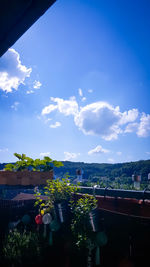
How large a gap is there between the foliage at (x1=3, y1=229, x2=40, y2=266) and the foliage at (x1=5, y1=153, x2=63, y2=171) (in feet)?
3.09

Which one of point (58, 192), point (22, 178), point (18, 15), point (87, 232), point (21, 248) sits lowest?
point (21, 248)

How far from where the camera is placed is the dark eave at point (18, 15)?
0.77 meters

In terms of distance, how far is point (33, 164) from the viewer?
86.4 inches

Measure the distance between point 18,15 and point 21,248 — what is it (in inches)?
100

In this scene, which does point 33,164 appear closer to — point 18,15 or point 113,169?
point 18,15

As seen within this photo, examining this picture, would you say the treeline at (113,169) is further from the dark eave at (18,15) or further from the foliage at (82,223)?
the dark eave at (18,15)

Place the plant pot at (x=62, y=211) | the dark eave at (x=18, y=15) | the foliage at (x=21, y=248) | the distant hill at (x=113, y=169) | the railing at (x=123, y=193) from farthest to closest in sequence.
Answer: the distant hill at (x=113, y=169) → the foliage at (x=21, y=248) → the plant pot at (x=62, y=211) → the railing at (x=123, y=193) → the dark eave at (x=18, y=15)

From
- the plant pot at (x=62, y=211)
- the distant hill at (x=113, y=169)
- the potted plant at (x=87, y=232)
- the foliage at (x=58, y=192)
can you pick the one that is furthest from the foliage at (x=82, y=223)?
the distant hill at (x=113, y=169)

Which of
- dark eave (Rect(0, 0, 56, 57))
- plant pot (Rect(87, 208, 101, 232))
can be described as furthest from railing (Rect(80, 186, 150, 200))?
dark eave (Rect(0, 0, 56, 57))

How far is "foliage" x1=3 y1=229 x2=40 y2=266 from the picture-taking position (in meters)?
1.93

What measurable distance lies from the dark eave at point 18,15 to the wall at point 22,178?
1.59 meters

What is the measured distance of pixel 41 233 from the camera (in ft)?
7.22

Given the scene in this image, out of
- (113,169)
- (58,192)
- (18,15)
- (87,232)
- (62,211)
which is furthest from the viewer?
(113,169)

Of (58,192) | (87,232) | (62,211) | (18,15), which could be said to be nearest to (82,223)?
(87,232)
